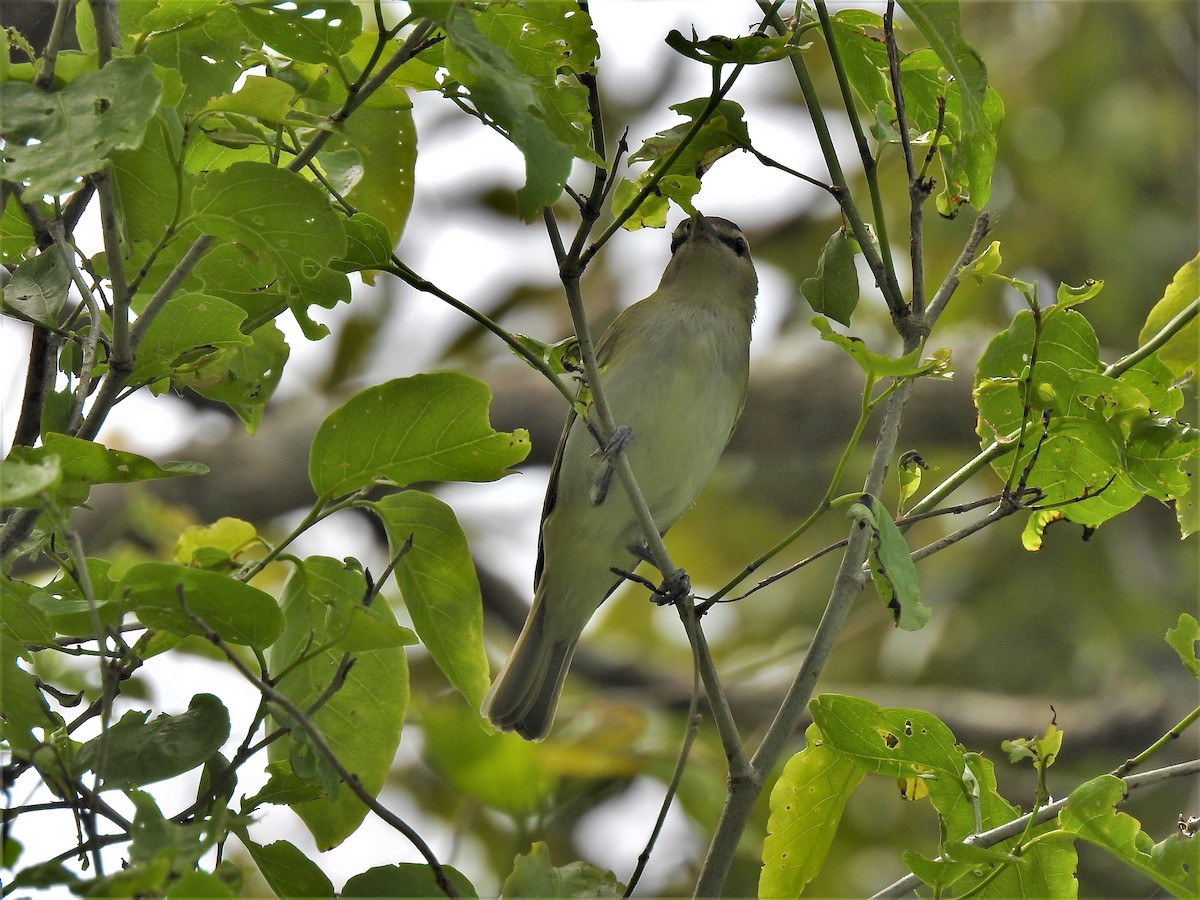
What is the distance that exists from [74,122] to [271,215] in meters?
0.27

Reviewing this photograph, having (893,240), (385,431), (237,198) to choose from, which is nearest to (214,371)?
(385,431)

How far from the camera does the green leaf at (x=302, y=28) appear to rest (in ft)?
5.79

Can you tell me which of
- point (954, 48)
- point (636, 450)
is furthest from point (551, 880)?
point (636, 450)

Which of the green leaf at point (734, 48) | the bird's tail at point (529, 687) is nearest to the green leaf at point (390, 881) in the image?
the green leaf at point (734, 48)

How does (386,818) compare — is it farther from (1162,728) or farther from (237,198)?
(1162,728)

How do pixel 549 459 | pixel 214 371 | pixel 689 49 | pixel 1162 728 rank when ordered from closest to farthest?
pixel 689 49 → pixel 214 371 → pixel 1162 728 → pixel 549 459

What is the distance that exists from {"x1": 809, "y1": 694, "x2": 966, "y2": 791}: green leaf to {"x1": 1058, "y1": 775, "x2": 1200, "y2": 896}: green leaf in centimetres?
21

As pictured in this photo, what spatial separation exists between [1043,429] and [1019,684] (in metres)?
6.19

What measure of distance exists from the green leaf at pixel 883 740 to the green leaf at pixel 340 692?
73cm

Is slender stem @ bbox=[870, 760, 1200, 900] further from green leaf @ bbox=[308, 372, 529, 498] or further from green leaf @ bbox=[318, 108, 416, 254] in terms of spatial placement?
green leaf @ bbox=[318, 108, 416, 254]

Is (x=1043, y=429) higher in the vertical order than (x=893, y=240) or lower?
lower

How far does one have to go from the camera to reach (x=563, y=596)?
474 centimetres

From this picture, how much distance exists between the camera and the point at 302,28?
69.8 inches

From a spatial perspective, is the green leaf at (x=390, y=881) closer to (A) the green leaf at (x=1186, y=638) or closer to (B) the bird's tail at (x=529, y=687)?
(A) the green leaf at (x=1186, y=638)
